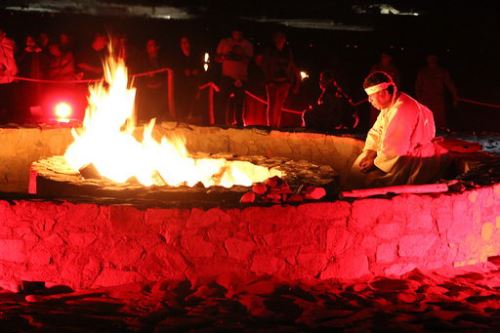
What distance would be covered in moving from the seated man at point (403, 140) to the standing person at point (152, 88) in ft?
18.6

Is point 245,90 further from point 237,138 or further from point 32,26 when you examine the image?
point 32,26

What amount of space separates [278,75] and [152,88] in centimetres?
222

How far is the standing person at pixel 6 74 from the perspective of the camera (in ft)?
38.8

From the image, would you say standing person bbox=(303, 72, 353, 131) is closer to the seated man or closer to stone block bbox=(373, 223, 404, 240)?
the seated man

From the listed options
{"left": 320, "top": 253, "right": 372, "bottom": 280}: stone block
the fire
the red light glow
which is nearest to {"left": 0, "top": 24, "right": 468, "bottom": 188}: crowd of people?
the red light glow

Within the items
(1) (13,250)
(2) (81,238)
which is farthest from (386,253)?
(1) (13,250)

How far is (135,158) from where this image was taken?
807 cm

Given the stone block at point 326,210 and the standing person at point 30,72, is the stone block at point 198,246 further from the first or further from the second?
the standing person at point 30,72

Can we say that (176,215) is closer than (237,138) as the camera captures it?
Yes

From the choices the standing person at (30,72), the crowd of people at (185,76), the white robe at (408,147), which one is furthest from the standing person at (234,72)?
the white robe at (408,147)

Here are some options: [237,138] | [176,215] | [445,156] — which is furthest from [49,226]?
[237,138]

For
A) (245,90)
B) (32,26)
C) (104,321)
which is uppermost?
(32,26)

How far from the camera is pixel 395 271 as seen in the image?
18.7 ft

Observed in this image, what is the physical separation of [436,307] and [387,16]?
49.0 feet
